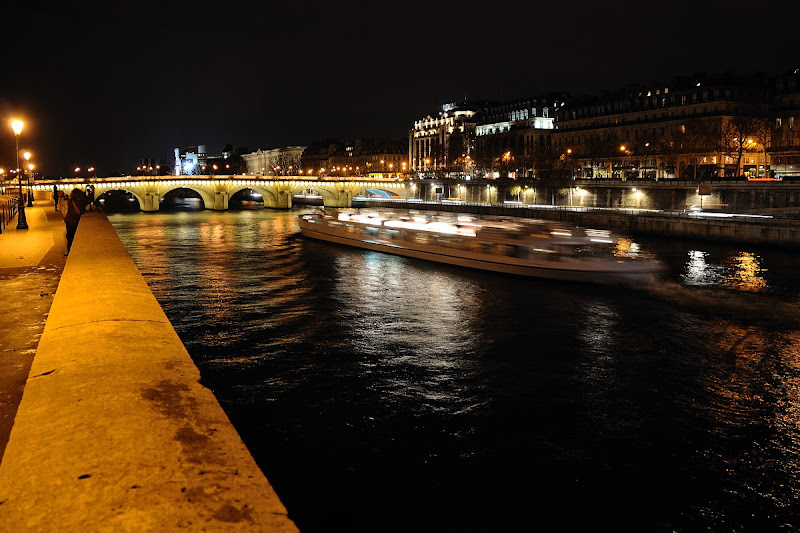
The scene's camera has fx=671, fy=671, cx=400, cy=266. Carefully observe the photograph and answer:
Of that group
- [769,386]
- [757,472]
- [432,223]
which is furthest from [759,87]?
[757,472]

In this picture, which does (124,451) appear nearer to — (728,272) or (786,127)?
(728,272)

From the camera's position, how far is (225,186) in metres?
87.9

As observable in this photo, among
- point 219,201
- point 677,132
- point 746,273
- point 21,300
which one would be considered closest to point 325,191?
point 219,201

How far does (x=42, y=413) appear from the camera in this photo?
4.09 m

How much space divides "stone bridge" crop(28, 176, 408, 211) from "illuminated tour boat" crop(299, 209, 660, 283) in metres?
44.6

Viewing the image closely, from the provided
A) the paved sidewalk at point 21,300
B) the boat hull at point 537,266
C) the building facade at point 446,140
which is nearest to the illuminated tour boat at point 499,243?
the boat hull at point 537,266

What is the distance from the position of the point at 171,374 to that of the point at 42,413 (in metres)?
1.09

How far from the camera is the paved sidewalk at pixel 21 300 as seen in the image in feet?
23.6

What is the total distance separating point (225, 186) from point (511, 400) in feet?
264

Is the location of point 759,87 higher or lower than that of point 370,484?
higher

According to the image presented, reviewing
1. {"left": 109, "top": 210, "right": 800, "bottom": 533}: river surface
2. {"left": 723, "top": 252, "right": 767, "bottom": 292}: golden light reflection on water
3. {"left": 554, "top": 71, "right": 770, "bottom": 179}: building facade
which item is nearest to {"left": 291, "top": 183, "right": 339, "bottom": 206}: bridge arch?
{"left": 554, "top": 71, "right": 770, "bottom": 179}: building facade

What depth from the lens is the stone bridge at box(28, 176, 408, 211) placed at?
271 ft

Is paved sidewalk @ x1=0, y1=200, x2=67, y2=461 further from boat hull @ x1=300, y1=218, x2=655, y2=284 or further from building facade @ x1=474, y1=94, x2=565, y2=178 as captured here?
building facade @ x1=474, y1=94, x2=565, y2=178

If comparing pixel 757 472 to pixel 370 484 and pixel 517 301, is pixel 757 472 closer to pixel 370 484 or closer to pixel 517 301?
pixel 370 484
